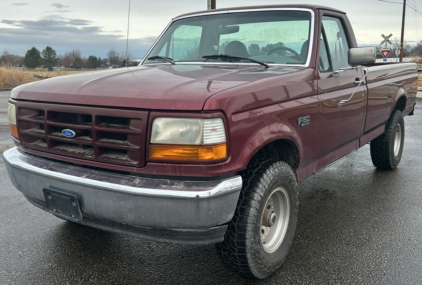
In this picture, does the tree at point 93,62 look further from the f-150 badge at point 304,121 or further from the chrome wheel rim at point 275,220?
the chrome wheel rim at point 275,220

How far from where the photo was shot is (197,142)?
216 cm

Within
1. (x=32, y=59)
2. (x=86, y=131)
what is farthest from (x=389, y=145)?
(x=32, y=59)

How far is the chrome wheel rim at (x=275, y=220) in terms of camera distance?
273cm

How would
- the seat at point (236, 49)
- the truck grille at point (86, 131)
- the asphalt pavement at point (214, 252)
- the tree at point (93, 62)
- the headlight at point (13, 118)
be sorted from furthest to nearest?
1. the tree at point (93, 62)
2. the seat at point (236, 49)
3. the headlight at point (13, 118)
4. the asphalt pavement at point (214, 252)
5. the truck grille at point (86, 131)

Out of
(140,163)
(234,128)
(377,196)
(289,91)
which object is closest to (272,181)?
(234,128)

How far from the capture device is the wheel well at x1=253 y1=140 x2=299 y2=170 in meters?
2.88

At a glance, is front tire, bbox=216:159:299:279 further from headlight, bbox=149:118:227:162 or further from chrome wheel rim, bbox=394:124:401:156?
chrome wheel rim, bbox=394:124:401:156

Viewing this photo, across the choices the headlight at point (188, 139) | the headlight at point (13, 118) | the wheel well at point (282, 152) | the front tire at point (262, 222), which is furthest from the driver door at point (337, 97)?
the headlight at point (13, 118)

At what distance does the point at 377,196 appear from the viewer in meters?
4.38

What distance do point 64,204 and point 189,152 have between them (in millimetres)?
881

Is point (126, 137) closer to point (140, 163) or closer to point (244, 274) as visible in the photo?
point (140, 163)

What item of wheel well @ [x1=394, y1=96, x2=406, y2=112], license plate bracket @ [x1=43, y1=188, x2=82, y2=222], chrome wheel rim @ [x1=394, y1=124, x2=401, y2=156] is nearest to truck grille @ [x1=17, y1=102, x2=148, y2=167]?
license plate bracket @ [x1=43, y1=188, x2=82, y2=222]

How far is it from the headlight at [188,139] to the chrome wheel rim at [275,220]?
716 millimetres

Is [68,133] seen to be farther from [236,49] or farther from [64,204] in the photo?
[236,49]
